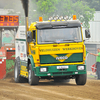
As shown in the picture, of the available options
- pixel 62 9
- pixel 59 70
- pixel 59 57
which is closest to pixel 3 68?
pixel 59 70

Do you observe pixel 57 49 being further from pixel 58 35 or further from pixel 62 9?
pixel 62 9

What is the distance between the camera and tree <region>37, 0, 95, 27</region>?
34.4 meters

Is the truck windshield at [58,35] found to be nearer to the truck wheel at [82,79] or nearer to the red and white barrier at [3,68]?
the truck wheel at [82,79]

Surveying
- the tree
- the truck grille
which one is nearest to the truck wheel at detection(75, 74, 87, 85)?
the truck grille

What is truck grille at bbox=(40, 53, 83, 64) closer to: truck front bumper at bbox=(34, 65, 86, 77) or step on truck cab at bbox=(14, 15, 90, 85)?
step on truck cab at bbox=(14, 15, 90, 85)

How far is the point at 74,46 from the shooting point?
12055 millimetres

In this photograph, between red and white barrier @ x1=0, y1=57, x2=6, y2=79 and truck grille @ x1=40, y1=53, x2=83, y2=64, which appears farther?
red and white barrier @ x1=0, y1=57, x2=6, y2=79

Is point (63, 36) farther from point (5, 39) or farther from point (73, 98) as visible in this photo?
point (5, 39)

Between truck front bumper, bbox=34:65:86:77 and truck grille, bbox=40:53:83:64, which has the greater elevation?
truck grille, bbox=40:53:83:64

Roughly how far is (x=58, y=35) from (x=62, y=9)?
2376cm

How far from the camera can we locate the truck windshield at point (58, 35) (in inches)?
477

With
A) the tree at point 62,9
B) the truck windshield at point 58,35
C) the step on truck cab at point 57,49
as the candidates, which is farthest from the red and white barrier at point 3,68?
the tree at point 62,9

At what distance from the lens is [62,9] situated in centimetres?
3562

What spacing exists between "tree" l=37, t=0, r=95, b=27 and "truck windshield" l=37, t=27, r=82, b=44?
21942 mm
